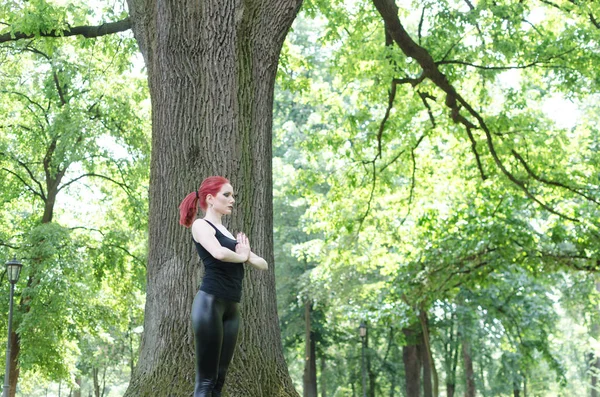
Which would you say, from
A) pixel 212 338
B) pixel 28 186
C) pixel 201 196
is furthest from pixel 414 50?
pixel 28 186

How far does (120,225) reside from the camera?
77.4 feet

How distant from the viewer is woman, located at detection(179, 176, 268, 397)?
17.3 feet

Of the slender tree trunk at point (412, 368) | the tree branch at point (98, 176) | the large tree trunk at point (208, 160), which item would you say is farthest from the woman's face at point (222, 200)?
the slender tree trunk at point (412, 368)

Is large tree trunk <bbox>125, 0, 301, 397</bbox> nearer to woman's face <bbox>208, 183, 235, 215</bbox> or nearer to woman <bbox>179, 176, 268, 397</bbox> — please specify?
woman <bbox>179, 176, 268, 397</bbox>

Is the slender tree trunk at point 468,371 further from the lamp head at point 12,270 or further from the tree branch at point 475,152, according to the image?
the lamp head at point 12,270

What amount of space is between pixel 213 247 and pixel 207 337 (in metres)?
0.61

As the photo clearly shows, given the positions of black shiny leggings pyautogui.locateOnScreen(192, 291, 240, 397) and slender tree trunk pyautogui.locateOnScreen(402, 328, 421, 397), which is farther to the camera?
slender tree trunk pyautogui.locateOnScreen(402, 328, 421, 397)

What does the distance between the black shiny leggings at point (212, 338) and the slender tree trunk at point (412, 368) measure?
21.7 metres

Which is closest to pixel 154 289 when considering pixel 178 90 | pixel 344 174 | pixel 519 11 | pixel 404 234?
pixel 178 90

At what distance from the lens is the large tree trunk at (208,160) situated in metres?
6.18

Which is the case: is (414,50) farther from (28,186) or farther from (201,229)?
(28,186)

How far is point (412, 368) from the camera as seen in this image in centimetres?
2825

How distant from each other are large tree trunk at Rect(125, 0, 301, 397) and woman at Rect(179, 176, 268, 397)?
664mm

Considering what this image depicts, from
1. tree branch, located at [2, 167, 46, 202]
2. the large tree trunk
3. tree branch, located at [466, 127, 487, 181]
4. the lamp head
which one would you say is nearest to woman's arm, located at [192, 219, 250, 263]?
the large tree trunk
